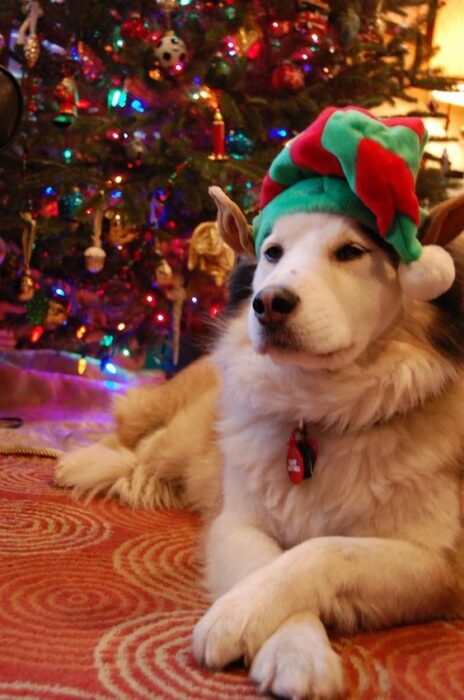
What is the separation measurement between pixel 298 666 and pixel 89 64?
9.14 ft

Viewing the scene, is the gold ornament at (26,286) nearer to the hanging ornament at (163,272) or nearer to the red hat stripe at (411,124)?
the hanging ornament at (163,272)

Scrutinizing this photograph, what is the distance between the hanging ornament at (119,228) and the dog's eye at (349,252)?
1.66m

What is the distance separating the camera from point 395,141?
120 centimetres

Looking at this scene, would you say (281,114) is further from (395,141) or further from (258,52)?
(395,141)

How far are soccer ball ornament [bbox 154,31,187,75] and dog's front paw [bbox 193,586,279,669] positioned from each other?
2.26m

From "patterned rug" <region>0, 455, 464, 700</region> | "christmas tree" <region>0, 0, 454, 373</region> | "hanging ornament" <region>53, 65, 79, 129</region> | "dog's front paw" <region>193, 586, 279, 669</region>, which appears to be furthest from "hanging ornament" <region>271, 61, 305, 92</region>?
"dog's front paw" <region>193, 586, 279, 669</region>

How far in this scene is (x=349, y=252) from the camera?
4.14ft

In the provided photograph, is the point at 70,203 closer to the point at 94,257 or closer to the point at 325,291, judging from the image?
the point at 94,257

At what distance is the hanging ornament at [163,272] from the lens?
9.37ft

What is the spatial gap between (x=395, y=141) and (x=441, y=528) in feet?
2.27

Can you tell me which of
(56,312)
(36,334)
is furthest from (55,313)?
(36,334)

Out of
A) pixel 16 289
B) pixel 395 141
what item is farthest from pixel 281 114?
pixel 395 141

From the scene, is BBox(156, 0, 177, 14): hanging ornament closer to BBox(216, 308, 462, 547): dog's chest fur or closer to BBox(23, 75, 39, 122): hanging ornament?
BBox(23, 75, 39, 122): hanging ornament

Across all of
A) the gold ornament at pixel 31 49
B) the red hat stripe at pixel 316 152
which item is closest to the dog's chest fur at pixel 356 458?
the red hat stripe at pixel 316 152
